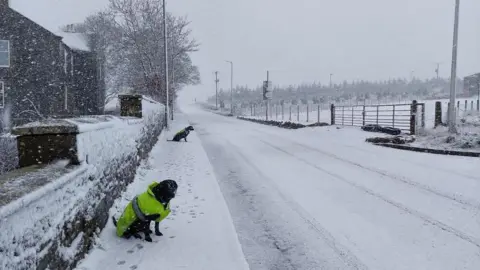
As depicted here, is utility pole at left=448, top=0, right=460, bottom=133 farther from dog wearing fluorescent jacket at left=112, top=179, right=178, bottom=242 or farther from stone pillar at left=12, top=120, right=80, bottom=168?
stone pillar at left=12, top=120, right=80, bottom=168

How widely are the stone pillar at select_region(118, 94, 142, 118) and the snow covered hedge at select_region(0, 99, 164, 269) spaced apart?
144 inches

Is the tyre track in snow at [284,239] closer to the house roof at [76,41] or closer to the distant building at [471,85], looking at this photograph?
the house roof at [76,41]

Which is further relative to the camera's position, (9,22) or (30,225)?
(9,22)

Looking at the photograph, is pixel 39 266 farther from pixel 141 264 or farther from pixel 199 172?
pixel 199 172

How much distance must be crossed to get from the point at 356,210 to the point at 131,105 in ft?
21.6

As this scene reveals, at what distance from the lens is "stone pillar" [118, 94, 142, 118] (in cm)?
1010

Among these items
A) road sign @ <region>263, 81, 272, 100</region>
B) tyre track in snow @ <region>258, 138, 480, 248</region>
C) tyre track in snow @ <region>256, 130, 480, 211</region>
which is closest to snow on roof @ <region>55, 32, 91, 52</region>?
road sign @ <region>263, 81, 272, 100</region>

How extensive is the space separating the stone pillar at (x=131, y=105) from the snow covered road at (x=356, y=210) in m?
2.72

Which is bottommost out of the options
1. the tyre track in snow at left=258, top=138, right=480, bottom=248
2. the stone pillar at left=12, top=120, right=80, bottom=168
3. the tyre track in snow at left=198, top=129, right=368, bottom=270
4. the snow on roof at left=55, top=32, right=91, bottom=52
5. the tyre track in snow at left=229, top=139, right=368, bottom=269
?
the tyre track in snow at left=198, top=129, right=368, bottom=270

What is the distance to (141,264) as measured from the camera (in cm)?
434

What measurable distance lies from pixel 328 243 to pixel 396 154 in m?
7.95

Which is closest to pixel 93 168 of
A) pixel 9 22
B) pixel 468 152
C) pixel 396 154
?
pixel 396 154

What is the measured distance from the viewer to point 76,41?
36.3 metres

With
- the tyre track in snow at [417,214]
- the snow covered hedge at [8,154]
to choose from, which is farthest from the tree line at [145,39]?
the tyre track in snow at [417,214]
